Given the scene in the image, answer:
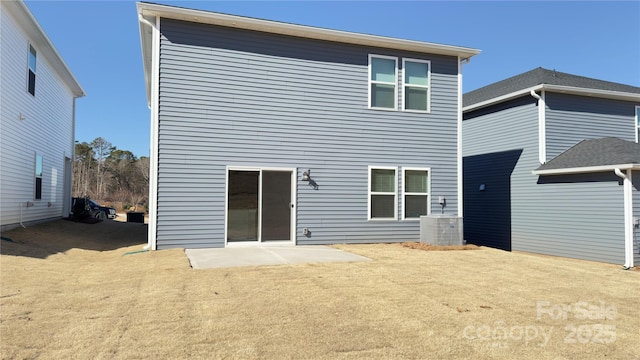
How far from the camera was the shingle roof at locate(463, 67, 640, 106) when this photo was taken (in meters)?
13.3

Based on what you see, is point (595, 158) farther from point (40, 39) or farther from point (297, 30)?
point (40, 39)

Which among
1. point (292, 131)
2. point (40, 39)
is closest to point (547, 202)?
point (292, 131)

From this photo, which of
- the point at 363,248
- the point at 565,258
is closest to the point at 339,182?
the point at 363,248

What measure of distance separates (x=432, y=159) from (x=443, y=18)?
20.7ft

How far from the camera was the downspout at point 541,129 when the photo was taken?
12438 mm

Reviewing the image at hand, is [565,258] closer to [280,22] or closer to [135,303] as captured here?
[280,22]

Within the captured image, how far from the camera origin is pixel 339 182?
1022cm

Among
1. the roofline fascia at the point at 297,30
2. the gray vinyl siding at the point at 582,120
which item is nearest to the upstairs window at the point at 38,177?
the roofline fascia at the point at 297,30

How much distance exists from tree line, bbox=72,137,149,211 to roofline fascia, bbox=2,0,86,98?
61.2ft

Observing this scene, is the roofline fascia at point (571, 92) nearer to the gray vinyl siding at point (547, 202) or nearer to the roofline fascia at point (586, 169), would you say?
the gray vinyl siding at point (547, 202)

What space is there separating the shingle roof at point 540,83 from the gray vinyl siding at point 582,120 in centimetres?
55

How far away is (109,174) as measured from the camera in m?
36.9

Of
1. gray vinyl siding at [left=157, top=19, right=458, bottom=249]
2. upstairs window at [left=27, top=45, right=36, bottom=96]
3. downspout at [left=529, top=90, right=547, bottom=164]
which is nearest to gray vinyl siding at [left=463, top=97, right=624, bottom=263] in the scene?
downspout at [left=529, top=90, right=547, bottom=164]

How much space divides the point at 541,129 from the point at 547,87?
1.30m
